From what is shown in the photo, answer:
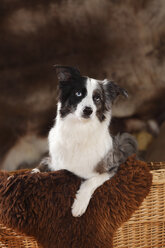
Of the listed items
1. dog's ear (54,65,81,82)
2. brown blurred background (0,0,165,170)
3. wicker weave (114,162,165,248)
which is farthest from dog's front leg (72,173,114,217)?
brown blurred background (0,0,165,170)

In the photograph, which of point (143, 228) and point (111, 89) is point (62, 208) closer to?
point (143, 228)

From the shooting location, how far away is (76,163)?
1812 millimetres


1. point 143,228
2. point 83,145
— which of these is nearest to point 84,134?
point 83,145

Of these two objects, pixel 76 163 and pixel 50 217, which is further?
pixel 76 163

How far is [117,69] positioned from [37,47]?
640 mm

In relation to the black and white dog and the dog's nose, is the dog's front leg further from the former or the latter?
the dog's nose

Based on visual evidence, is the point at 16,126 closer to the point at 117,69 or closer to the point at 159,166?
the point at 117,69

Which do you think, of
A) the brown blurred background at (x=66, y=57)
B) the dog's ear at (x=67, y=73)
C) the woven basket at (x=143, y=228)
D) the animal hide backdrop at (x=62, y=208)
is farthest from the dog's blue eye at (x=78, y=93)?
the brown blurred background at (x=66, y=57)

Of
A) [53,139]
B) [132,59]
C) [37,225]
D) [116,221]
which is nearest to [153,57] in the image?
[132,59]

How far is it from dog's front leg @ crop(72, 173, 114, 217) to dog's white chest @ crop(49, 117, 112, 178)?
0.06m

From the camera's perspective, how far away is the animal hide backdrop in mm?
1679

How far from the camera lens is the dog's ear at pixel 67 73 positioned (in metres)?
1.76

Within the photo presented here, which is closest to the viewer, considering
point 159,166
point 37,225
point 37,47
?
point 37,225

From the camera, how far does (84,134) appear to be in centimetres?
180
